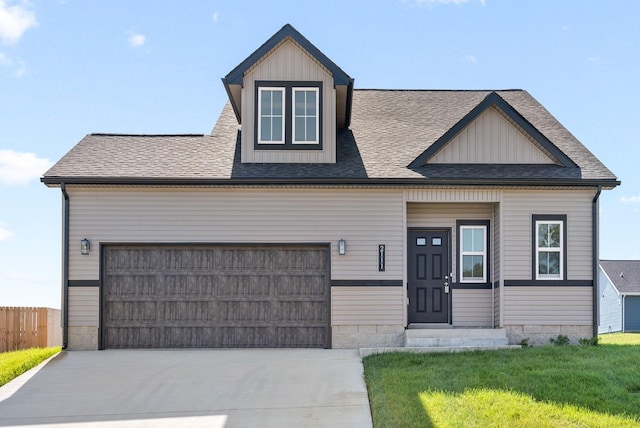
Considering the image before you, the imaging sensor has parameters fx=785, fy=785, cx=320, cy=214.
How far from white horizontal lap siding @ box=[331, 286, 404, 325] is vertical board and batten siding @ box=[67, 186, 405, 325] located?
36 cm

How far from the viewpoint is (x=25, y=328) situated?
1794cm

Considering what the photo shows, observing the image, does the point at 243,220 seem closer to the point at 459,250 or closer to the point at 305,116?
the point at 305,116

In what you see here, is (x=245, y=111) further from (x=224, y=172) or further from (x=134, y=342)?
(x=134, y=342)

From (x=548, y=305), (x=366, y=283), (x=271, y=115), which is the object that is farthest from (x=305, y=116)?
(x=548, y=305)

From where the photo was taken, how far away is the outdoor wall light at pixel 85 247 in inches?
637

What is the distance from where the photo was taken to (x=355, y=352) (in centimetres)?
1560

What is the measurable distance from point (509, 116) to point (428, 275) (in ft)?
12.6

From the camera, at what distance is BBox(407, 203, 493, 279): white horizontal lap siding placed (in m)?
17.0

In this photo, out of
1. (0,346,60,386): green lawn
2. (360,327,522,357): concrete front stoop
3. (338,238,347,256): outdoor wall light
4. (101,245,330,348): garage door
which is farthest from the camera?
(101,245,330,348): garage door

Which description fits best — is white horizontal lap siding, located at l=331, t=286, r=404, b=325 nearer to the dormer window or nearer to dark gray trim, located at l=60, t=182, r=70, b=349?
the dormer window

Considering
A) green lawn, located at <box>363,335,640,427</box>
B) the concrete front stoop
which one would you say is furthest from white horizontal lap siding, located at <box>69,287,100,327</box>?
the concrete front stoop

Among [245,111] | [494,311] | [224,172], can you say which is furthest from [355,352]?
[245,111]

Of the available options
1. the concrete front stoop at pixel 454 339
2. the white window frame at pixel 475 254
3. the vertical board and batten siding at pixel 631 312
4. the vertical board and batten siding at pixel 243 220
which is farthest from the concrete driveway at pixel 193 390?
the vertical board and batten siding at pixel 631 312

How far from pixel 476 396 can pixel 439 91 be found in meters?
12.2
